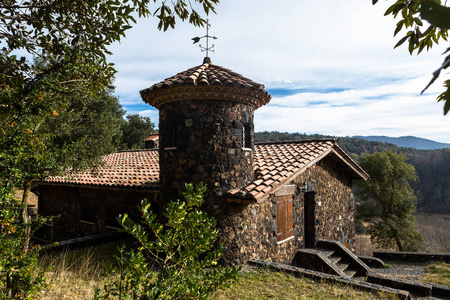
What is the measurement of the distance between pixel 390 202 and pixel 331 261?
41.0 feet

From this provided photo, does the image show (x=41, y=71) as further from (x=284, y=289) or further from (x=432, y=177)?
(x=432, y=177)

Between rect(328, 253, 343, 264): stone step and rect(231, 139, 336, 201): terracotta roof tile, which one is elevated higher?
rect(231, 139, 336, 201): terracotta roof tile

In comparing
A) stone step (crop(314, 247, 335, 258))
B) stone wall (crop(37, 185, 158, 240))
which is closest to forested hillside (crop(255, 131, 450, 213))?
stone wall (crop(37, 185, 158, 240))

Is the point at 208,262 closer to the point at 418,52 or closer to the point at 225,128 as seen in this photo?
the point at 418,52

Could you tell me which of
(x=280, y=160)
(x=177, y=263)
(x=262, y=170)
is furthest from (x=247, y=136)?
(x=177, y=263)

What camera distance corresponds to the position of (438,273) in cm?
1012

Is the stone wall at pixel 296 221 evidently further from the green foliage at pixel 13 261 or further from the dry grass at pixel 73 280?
the green foliage at pixel 13 261

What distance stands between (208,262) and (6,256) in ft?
7.57

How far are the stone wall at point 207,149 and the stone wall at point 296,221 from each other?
721 mm

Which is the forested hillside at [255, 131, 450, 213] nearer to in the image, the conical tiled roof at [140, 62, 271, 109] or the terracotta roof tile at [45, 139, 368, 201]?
the terracotta roof tile at [45, 139, 368, 201]

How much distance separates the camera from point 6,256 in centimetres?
311

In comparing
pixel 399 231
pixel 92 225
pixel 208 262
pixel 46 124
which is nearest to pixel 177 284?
pixel 208 262

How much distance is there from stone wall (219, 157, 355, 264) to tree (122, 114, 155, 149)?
20.7 m

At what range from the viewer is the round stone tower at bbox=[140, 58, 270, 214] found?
282 inches
